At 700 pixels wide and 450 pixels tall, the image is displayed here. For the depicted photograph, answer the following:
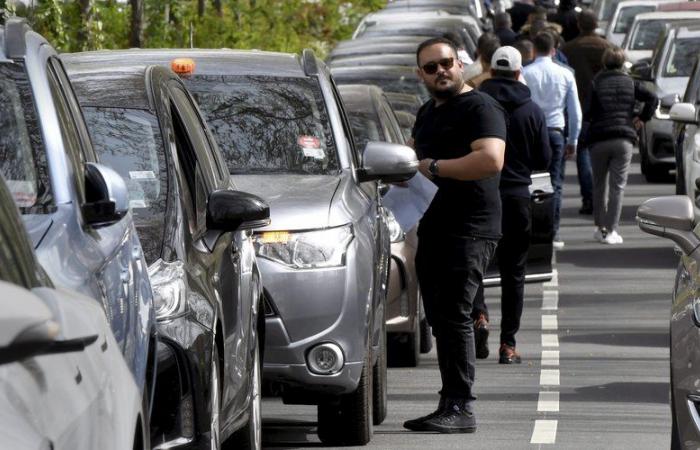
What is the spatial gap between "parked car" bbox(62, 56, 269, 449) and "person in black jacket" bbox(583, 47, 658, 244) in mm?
10456

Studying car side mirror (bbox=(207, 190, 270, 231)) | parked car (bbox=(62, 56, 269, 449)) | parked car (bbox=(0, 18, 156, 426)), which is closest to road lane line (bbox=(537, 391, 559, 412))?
parked car (bbox=(62, 56, 269, 449))

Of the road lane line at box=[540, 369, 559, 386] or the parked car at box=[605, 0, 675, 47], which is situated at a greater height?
the road lane line at box=[540, 369, 559, 386]

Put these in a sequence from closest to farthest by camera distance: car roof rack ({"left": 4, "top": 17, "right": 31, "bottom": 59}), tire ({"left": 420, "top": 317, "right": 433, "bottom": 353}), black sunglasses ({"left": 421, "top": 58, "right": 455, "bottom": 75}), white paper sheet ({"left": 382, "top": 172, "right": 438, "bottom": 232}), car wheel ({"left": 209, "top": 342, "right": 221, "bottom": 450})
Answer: car roof rack ({"left": 4, "top": 17, "right": 31, "bottom": 59}) → car wheel ({"left": 209, "top": 342, "right": 221, "bottom": 450}) → white paper sheet ({"left": 382, "top": 172, "right": 438, "bottom": 232}) → black sunglasses ({"left": 421, "top": 58, "right": 455, "bottom": 75}) → tire ({"left": 420, "top": 317, "right": 433, "bottom": 353})

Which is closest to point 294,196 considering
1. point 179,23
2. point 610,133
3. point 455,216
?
point 455,216

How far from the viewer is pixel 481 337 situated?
12148 mm

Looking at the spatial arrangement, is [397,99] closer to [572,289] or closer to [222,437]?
[572,289]

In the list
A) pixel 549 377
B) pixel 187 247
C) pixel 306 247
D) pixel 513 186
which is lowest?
pixel 549 377

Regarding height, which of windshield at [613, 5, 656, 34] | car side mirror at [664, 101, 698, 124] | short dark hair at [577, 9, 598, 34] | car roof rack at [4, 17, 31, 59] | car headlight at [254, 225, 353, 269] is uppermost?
car roof rack at [4, 17, 31, 59]

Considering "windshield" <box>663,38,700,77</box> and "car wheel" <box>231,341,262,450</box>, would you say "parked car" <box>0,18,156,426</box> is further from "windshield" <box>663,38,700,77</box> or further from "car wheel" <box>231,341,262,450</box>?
"windshield" <box>663,38,700,77</box>

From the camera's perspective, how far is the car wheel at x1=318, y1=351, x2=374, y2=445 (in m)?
8.91

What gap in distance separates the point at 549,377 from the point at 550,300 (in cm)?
360

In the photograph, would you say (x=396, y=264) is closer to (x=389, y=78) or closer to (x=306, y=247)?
(x=306, y=247)

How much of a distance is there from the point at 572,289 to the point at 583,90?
766cm

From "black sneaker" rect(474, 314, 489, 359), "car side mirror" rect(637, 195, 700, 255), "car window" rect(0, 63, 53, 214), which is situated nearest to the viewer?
"car window" rect(0, 63, 53, 214)
